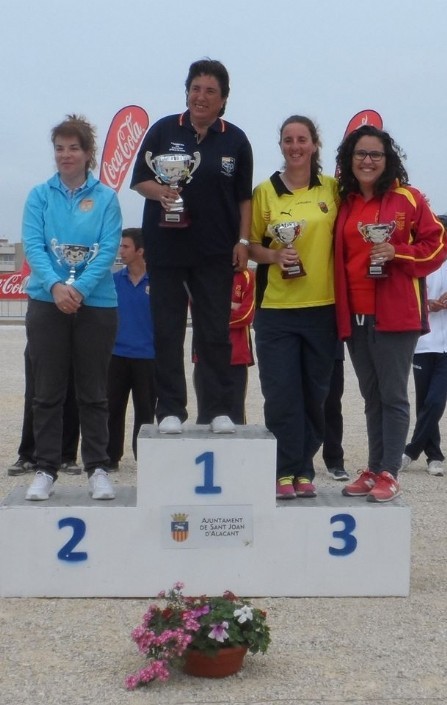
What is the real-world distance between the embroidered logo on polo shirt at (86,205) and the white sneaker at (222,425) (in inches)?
48.4

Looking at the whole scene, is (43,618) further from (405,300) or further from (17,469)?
(17,469)

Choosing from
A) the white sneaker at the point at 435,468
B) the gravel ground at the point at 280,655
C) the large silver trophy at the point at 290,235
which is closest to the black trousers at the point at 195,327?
the large silver trophy at the point at 290,235

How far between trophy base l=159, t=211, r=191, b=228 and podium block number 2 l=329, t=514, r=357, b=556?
5.15ft

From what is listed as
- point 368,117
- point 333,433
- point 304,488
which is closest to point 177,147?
point 304,488

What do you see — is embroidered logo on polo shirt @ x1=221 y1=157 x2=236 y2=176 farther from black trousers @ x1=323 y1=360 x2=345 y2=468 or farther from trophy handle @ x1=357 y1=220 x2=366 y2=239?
black trousers @ x1=323 y1=360 x2=345 y2=468

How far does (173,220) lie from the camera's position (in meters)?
4.64

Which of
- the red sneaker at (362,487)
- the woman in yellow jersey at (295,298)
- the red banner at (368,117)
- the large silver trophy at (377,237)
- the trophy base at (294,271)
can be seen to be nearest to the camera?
the large silver trophy at (377,237)

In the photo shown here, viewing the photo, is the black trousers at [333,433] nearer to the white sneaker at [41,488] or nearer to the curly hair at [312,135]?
the curly hair at [312,135]

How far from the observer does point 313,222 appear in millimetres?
4871

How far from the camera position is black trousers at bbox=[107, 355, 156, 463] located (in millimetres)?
7527

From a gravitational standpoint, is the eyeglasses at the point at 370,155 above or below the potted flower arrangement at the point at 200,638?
above

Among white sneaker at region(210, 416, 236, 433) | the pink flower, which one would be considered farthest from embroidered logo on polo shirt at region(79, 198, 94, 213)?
the pink flower

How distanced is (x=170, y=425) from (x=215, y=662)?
54.3 inches

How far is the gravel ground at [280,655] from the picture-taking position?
3.50 metres
